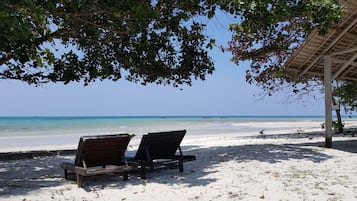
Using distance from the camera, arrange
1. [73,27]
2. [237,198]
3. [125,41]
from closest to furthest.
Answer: [237,198], [73,27], [125,41]

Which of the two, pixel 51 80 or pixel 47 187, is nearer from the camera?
pixel 47 187

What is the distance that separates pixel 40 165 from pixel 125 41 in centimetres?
392

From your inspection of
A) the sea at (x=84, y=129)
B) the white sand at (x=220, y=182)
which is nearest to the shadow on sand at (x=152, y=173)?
the white sand at (x=220, y=182)

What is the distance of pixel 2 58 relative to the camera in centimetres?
988

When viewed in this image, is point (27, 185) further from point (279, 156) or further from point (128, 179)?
point (279, 156)

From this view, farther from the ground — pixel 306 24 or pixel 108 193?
pixel 306 24

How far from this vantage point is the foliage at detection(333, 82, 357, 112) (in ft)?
60.2

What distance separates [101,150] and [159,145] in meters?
1.26

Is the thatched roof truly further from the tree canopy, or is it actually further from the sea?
the sea

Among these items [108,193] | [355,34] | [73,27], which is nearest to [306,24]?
[355,34]

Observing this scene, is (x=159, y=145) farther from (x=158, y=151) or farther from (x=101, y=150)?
(x=101, y=150)

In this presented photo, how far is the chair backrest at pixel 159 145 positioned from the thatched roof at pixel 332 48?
5045mm

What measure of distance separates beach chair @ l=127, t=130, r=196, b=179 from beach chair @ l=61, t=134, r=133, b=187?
382mm

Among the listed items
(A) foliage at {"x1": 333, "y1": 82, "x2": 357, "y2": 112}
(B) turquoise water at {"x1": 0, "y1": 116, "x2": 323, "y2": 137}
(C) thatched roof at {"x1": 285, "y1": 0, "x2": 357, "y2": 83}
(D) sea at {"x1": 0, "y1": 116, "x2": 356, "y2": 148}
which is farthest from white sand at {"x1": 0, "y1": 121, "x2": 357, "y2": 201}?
(B) turquoise water at {"x1": 0, "y1": 116, "x2": 323, "y2": 137}
